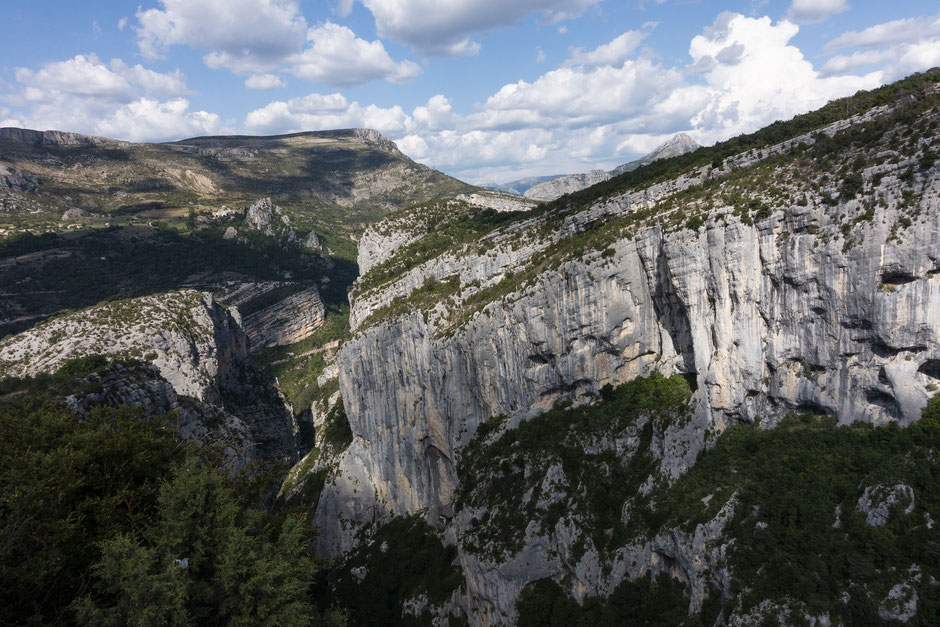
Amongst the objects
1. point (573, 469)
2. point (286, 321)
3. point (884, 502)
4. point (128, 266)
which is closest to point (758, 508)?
point (884, 502)

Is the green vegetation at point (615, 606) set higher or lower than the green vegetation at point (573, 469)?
lower

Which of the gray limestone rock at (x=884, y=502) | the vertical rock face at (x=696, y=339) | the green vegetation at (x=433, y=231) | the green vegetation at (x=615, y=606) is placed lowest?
the green vegetation at (x=615, y=606)

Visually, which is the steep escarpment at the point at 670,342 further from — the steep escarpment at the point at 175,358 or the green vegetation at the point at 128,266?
the green vegetation at the point at 128,266

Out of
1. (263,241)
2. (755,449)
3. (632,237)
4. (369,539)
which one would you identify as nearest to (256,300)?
(263,241)

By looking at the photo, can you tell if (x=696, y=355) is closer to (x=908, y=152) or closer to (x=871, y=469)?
(x=871, y=469)

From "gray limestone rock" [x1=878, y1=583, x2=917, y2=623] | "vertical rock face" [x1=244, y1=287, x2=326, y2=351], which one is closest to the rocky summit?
"gray limestone rock" [x1=878, y1=583, x2=917, y2=623]

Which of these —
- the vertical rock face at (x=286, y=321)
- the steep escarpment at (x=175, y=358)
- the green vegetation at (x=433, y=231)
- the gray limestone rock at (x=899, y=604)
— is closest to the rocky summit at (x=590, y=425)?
the gray limestone rock at (x=899, y=604)

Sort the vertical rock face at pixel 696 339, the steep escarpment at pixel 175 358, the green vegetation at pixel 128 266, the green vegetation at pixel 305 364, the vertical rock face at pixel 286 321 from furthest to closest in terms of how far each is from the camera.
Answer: the vertical rock face at pixel 286 321 → the green vegetation at pixel 305 364 → the green vegetation at pixel 128 266 → the steep escarpment at pixel 175 358 → the vertical rock face at pixel 696 339
